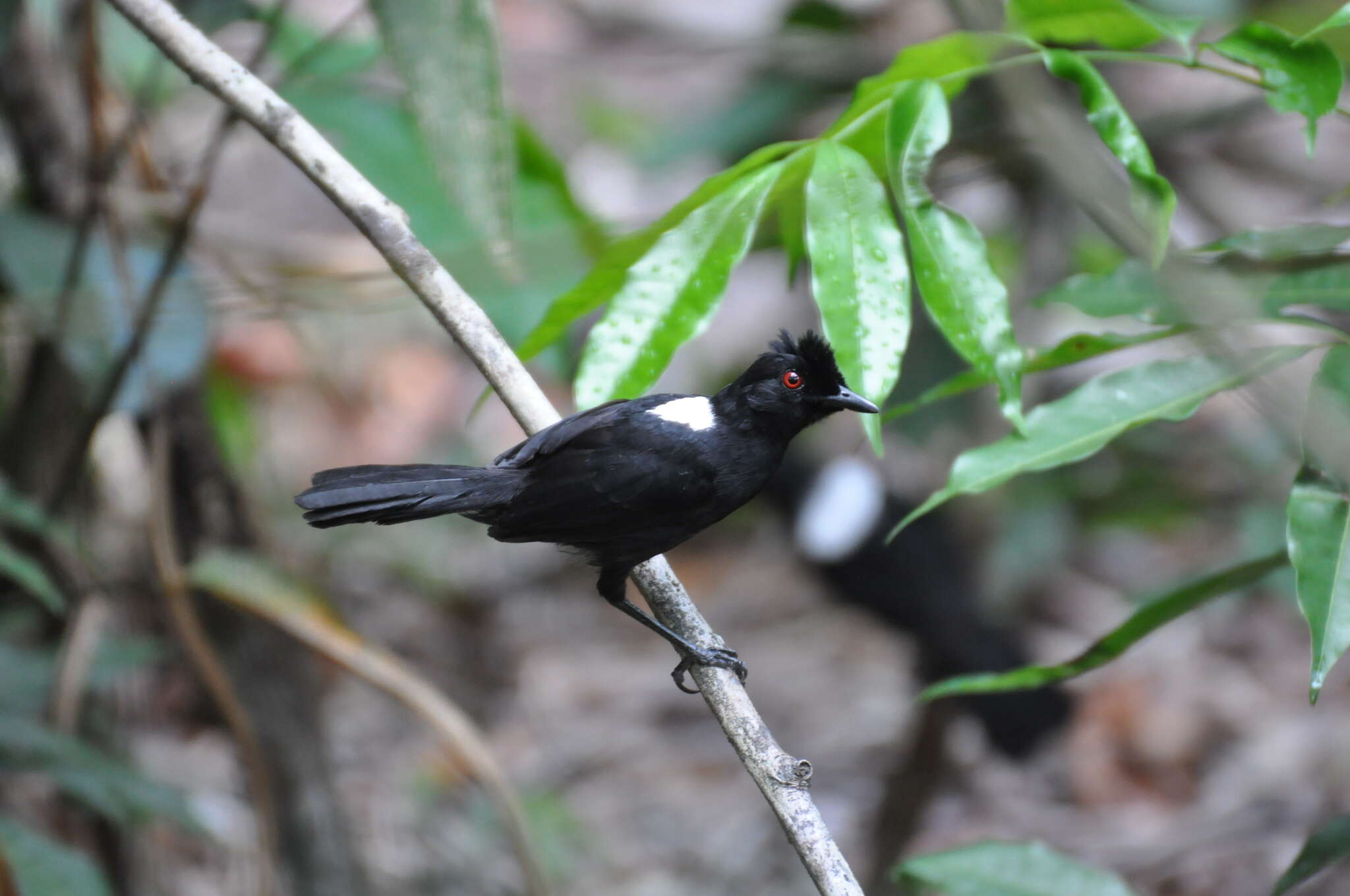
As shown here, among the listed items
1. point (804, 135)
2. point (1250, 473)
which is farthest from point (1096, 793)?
point (804, 135)

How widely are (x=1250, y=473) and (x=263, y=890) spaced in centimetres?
336

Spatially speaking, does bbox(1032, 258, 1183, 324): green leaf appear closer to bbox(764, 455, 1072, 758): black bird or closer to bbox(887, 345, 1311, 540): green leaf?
bbox(887, 345, 1311, 540): green leaf

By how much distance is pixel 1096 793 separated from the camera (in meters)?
4.66

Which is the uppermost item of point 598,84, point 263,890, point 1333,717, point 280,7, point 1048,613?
point 598,84

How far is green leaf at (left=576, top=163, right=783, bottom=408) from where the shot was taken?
1.60m

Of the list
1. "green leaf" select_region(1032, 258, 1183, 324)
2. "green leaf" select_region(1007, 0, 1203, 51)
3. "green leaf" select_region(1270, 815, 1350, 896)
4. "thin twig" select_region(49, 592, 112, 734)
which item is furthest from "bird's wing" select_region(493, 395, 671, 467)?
"thin twig" select_region(49, 592, 112, 734)

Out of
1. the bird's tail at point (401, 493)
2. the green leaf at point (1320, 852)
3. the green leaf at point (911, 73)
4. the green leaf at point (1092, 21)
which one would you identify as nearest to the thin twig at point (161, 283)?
the bird's tail at point (401, 493)

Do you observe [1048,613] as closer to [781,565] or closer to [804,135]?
[781,565]

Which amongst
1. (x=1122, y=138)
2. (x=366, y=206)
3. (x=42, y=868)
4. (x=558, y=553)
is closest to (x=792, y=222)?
(x=1122, y=138)

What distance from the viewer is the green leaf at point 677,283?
160 cm

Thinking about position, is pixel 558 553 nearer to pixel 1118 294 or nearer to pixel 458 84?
pixel 458 84

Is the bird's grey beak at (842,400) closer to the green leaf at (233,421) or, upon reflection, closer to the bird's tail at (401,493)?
the bird's tail at (401,493)

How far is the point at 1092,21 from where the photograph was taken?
5.55 feet

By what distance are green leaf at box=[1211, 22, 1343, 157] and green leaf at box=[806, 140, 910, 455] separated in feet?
1.64
